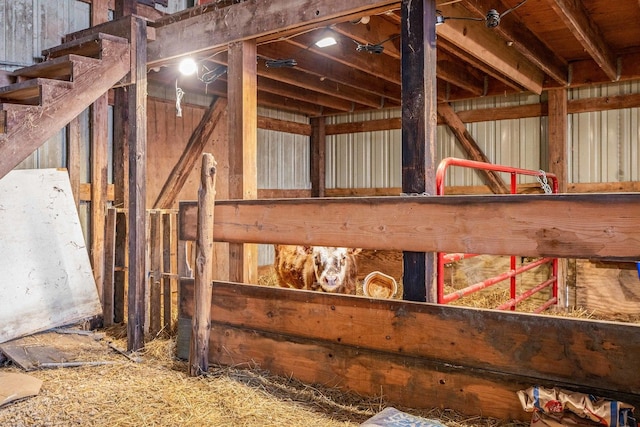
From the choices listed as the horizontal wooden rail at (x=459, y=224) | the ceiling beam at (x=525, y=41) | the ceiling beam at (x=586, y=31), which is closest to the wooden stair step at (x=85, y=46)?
the horizontal wooden rail at (x=459, y=224)

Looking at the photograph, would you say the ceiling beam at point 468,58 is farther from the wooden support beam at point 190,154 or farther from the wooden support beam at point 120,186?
the wooden support beam at point 120,186

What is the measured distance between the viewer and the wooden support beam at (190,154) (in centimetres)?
688

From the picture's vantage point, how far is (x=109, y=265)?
18.9ft

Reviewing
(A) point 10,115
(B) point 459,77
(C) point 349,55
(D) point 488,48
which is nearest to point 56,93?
(A) point 10,115

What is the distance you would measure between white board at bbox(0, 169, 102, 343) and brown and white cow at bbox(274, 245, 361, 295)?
2027mm

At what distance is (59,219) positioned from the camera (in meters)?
5.30

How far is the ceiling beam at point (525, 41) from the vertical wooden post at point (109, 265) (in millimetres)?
4187

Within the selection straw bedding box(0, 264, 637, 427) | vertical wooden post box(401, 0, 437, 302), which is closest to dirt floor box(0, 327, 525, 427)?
straw bedding box(0, 264, 637, 427)

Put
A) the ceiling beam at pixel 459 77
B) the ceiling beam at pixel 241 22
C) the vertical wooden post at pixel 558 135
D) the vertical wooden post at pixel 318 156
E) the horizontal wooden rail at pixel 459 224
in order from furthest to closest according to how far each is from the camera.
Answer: the vertical wooden post at pixel 318 156 → the vertical wooden post at pixel 558 135 → the ceiling beam at pixel 459 77 → the ceiling beam at pixel 241 22 → the horizontal wooden rail at pixel 459 224

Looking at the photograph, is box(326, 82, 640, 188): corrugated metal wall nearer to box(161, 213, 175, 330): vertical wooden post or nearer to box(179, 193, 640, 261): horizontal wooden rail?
box(161, 213, 175, 330): vertical wooden post

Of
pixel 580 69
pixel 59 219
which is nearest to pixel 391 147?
pixel 580 69

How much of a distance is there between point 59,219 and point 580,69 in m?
6.48

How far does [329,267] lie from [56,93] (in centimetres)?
293

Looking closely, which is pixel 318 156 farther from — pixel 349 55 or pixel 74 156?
pixel 74 156
